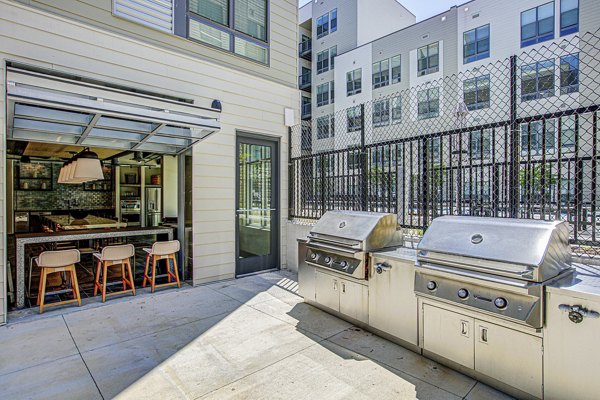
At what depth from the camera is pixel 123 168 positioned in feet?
31.4

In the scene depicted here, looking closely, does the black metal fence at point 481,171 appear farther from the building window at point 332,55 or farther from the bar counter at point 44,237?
the building window at point 332,55

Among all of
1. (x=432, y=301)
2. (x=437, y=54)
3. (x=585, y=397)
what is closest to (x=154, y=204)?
(x=432, y=301)

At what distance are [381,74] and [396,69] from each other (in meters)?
0.92

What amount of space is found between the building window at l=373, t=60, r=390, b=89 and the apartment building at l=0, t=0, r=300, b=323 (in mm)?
13667

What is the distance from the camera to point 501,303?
7.63ft

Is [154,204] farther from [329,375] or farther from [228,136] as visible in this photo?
[329,375]

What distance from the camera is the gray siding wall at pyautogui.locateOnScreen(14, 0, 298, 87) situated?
13.4 feet

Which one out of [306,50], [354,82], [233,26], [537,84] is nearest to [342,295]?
[537,84]

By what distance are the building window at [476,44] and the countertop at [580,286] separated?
51.9 feet

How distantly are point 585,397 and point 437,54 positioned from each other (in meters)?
17.7

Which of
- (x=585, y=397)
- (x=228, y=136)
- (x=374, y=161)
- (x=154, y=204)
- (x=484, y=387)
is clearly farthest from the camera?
(x=154, y=204)

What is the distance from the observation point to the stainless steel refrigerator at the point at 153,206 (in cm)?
925

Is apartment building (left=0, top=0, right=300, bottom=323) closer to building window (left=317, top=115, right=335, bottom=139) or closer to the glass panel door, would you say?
the glass panel door

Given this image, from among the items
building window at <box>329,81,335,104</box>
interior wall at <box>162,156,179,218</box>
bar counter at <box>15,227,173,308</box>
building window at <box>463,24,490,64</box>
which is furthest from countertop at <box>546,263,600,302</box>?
building window at <box>329,81,335,104</box>
